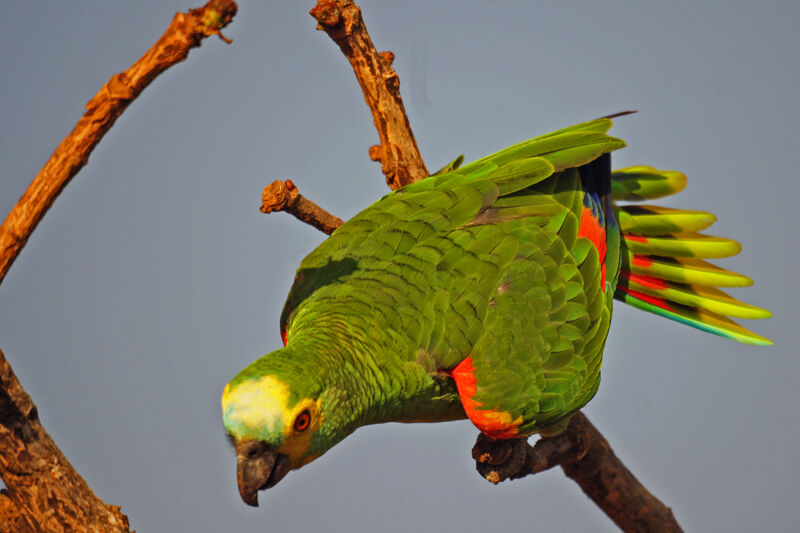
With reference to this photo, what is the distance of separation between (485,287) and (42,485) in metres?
1.17

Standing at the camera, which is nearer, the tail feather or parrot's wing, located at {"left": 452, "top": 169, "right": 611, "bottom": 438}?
parrot's wing, located at {"left": 452, "top": 169, "right": 611, "bottom": 438}

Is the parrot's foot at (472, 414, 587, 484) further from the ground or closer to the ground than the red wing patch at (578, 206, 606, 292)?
closer to the ground

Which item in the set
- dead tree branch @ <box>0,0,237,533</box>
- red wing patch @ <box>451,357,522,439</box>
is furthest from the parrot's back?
dead tree branch @ <box>0,0,237,533</box>

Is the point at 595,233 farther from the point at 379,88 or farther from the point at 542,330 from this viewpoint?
the point at 379,88

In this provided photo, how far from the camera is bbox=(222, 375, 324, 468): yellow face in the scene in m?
1.42

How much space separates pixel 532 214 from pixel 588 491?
149cm

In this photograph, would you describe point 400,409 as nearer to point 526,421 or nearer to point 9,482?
point 526,421

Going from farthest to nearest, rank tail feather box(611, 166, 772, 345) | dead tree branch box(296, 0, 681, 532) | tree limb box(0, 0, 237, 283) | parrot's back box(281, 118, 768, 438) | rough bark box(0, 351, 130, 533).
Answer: tail feather box(611, 166, 772, 345)
dead tree branch box(296, 0, 681, 532)
parrot's back box(281, 118, 768, 438)
rough bark box(0, 351, 130, 533)
tree limb box(0, 0, 237, 283)

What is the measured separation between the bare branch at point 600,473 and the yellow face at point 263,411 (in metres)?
1.10

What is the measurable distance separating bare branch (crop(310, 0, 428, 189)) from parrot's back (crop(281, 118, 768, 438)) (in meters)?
0.36

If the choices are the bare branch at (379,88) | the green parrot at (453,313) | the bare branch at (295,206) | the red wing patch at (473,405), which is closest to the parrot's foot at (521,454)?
the green parrot at (453,313)

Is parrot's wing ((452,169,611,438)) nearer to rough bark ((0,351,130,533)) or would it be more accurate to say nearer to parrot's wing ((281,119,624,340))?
parrot's wing ((281,119,624,340))

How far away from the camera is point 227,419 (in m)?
1.44

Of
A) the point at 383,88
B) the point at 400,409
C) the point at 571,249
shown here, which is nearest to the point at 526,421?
the point at 400,409
